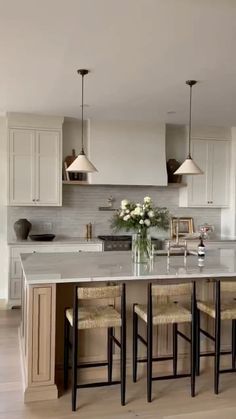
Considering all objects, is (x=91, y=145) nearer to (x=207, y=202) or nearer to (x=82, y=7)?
(x=207, y=202)

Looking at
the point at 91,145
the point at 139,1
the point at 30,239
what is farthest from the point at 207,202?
the point at 139,1

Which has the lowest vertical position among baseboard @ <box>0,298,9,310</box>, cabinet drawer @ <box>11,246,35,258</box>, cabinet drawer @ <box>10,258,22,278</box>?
baseboard @ <box>0,298,9,310</box>

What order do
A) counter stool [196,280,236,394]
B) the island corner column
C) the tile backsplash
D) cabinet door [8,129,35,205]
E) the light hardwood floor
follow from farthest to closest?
the tile backsplash, cabinet door [8,129,35,205], counter stool [196,280,236,394], the island corner column, the light hardwood floor

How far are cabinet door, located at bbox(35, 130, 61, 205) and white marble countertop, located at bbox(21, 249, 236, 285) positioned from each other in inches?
70.5

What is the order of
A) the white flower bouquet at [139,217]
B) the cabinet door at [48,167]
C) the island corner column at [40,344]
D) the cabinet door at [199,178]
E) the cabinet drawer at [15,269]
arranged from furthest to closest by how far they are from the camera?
1. the cabinet door at [199,178]
2. the cabinet door at [48,167]
3. the cabinet drawer at [15,269]
4. the white flower bouquet at [139,217]
5. the island corner column at [40,344]

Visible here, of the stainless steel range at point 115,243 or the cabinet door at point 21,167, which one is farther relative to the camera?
the stainless steel range at point 115,243

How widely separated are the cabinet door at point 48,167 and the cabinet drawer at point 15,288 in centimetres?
111

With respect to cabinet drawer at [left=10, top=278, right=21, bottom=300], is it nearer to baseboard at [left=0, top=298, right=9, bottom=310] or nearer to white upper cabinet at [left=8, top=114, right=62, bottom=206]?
baseboard at [left=0, top=298, right=9, bottom=310]

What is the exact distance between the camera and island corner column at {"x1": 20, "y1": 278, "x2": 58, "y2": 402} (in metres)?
2.87

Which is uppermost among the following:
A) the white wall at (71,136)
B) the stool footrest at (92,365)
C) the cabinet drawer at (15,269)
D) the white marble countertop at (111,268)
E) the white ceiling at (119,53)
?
the white ceiling at (119,53)

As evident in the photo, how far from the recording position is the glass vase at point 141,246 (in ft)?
11.4

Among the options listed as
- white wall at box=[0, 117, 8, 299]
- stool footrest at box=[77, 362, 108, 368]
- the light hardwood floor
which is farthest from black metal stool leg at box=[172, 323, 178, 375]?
white wall at box=[0, 117, 8, 299]

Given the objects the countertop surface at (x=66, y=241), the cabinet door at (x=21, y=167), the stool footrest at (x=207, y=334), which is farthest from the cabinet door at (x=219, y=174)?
the stool footrest at (x=207, y=334)

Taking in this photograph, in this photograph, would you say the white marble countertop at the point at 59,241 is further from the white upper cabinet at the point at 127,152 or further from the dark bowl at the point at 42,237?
the white upper cabinet at the point at 127,152
